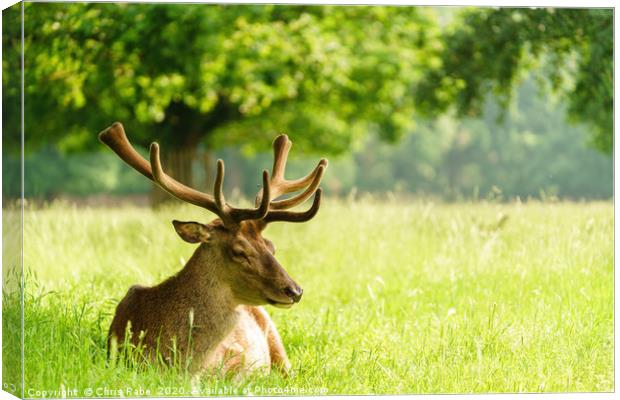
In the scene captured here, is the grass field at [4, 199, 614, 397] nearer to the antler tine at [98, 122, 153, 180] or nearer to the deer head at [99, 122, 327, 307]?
the deer head at [99, 122, 327, 307]

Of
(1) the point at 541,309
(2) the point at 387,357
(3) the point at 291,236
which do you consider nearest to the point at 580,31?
(1) the point at 541,309

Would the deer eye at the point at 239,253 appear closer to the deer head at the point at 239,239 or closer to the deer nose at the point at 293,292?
the deer head at the point at 239,239

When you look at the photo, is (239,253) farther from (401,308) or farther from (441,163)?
(441,163)

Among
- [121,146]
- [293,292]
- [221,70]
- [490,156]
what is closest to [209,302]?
[293,292]

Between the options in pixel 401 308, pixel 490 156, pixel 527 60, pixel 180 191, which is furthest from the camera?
pixel 490 156

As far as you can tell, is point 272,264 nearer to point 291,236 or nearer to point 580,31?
point 580,31

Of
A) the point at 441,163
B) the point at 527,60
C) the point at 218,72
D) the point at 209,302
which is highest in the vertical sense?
the point at 218,72

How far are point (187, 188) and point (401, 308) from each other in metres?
2.01

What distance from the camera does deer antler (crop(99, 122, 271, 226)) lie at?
455cm

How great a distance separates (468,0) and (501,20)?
3.30 meters

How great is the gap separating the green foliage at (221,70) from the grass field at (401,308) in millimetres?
1669

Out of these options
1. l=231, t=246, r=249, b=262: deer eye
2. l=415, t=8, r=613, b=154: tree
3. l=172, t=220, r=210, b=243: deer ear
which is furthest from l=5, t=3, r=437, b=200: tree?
l=231, t=246, r=249, b=262: deer eye

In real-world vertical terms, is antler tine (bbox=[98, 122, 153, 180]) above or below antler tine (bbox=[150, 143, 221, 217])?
above

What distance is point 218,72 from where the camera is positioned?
12.5 metres
